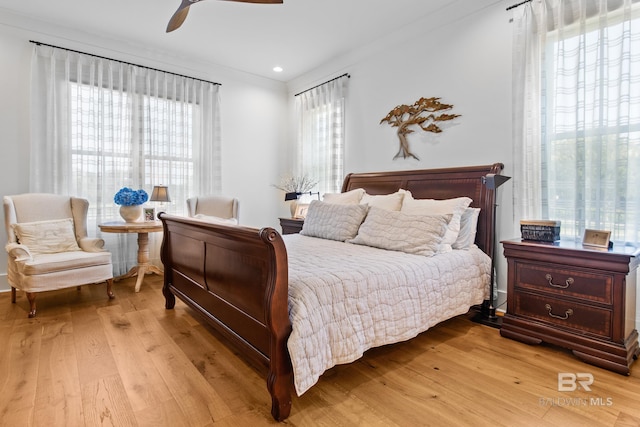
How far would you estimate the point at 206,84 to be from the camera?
4.79m

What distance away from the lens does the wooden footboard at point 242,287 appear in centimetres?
158

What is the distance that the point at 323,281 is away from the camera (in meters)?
1.77

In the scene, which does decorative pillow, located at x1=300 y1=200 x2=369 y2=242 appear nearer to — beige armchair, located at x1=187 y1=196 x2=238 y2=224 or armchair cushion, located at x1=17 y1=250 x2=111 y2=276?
beige armchair, located at x1=187 y1=196 x2=238 y2=224

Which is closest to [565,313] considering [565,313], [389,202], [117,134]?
[565,313]

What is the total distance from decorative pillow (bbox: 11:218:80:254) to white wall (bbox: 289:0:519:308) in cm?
335

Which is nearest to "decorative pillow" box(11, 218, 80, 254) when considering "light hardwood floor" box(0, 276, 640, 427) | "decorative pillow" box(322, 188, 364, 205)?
"light hardwood floor" box(0, 276, 640, 427)

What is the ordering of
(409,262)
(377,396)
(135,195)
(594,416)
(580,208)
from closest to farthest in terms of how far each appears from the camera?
(594,416), (377,396), (409,262), (580,208), (135,195)

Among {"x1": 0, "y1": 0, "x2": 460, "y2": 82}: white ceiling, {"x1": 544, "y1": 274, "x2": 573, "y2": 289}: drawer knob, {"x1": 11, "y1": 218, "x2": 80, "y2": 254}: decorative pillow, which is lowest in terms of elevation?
{"x1": 544, "y1": 274, "x2": 573, "y2": 289}: drawer knob

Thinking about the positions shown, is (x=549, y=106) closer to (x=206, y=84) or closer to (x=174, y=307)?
(x=174, y=307)

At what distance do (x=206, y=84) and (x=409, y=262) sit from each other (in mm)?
3996

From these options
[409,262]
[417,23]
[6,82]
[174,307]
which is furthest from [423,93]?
[6,82]

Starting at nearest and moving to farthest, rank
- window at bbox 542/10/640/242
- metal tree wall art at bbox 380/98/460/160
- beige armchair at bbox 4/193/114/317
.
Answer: window at bbox 542/10/640/242, beige armchair at bbox 4/193/114/317, metal tree wall art at bbox 380/98/460/160

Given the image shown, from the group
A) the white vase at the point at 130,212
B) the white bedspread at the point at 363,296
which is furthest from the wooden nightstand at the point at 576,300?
the white vase at the point at 130,212

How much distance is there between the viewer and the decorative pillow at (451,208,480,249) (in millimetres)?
2848
